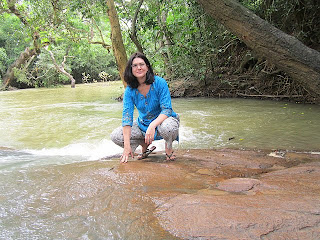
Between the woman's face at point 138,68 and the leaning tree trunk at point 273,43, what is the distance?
5.58ft

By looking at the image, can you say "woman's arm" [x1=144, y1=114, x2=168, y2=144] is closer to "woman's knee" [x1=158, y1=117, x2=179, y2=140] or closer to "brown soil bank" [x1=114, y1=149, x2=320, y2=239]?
"woman's knee" [x1=158, y1=117, x2=179, y2=140]

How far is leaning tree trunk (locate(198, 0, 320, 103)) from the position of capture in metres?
3.36

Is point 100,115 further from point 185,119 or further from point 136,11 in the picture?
point 136,11

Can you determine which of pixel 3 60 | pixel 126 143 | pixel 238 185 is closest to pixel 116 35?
pixel 126 143

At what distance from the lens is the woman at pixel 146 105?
102 inches

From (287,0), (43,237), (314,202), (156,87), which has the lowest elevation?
(43,237)

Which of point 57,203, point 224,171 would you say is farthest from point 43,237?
point 224,171

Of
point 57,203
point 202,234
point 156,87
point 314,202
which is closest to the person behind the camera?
point 202,234

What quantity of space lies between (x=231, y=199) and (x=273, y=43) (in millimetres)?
2626

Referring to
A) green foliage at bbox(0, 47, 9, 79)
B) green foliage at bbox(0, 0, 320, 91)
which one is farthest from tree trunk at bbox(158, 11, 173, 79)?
green foliage at bbox(0, 47, 9, 79)

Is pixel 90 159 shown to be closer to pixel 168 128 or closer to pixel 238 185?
pixel 168 128

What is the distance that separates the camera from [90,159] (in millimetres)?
3441

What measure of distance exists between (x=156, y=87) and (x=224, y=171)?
1007mm

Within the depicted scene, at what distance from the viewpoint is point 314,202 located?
142 cm
